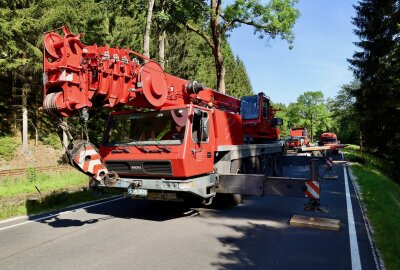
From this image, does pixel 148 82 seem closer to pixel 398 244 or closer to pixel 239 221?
pixel 239 221

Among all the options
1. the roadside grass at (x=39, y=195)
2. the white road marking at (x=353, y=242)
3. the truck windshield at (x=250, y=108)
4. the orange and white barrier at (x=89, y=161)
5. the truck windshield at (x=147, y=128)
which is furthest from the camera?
the truck windshield at (x=250, y=108)

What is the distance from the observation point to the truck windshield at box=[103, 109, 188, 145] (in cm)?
738

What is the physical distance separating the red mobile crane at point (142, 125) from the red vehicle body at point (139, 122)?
0.06ft

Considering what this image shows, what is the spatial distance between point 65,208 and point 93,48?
476 cm

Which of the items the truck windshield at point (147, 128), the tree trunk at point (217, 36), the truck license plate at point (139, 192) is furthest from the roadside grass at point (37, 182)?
the tree trunk at point (217, 36)

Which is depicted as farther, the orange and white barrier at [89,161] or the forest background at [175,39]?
the forest background at [175,39]

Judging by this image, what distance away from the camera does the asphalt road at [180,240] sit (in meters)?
5.21

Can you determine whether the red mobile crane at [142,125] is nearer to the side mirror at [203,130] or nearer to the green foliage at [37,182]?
the side mirror at [203,130]

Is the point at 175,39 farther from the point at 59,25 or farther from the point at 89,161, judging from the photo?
the point at 89,161

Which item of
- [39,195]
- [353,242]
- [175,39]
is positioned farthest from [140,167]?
[175,39]

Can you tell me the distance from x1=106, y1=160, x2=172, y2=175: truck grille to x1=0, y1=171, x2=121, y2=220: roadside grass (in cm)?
69

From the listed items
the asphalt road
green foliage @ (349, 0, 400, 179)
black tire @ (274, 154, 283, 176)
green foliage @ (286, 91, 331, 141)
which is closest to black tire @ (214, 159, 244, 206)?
the asphalt road

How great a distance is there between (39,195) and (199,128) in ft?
17.6

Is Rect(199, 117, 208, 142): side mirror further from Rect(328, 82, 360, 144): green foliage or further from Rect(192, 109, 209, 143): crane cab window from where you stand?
Rect(328, 82, 360, 144): green foliage
